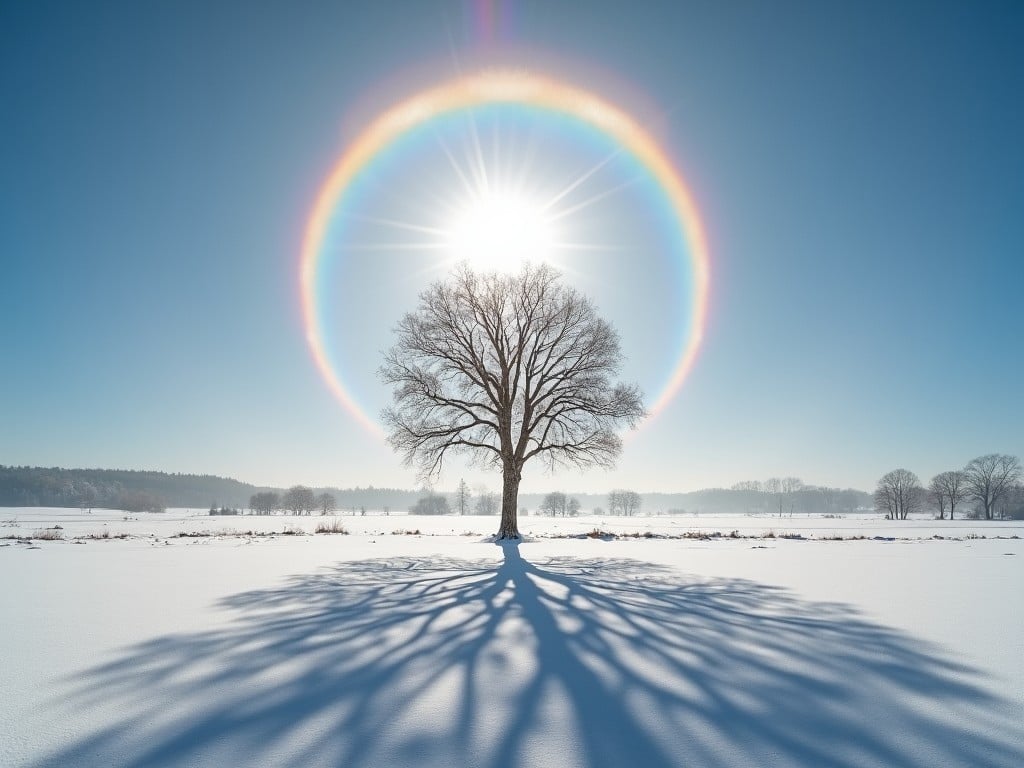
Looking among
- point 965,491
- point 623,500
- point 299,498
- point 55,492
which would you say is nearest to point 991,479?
point 965,491

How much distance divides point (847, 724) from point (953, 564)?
38.5 ft

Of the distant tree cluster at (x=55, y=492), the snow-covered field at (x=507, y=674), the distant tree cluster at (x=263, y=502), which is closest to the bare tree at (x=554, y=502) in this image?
the distant tree cluster at (x=263, y=502)

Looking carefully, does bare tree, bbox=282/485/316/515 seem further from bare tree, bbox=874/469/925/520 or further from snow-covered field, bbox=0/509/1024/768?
bare tree, bbox=874/469/925/520

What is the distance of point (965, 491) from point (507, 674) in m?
145

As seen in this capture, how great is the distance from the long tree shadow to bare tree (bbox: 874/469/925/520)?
136m

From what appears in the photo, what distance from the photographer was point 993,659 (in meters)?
3.84

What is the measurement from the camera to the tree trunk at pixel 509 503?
59.7ft

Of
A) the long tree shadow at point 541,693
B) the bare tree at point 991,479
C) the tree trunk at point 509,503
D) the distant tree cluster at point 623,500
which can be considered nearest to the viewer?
the long tree shadow at point 541,693

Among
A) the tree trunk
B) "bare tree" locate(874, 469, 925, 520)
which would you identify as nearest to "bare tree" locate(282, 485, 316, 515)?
the tree trunk

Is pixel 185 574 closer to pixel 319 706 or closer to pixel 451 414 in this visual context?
pixel 319 706

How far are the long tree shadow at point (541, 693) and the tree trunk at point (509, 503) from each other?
13056 mm

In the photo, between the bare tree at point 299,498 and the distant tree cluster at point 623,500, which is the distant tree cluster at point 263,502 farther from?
the distant tree cluster at point 623,500

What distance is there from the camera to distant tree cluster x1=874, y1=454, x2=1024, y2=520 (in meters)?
98.4

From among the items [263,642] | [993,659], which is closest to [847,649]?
[993,659]
